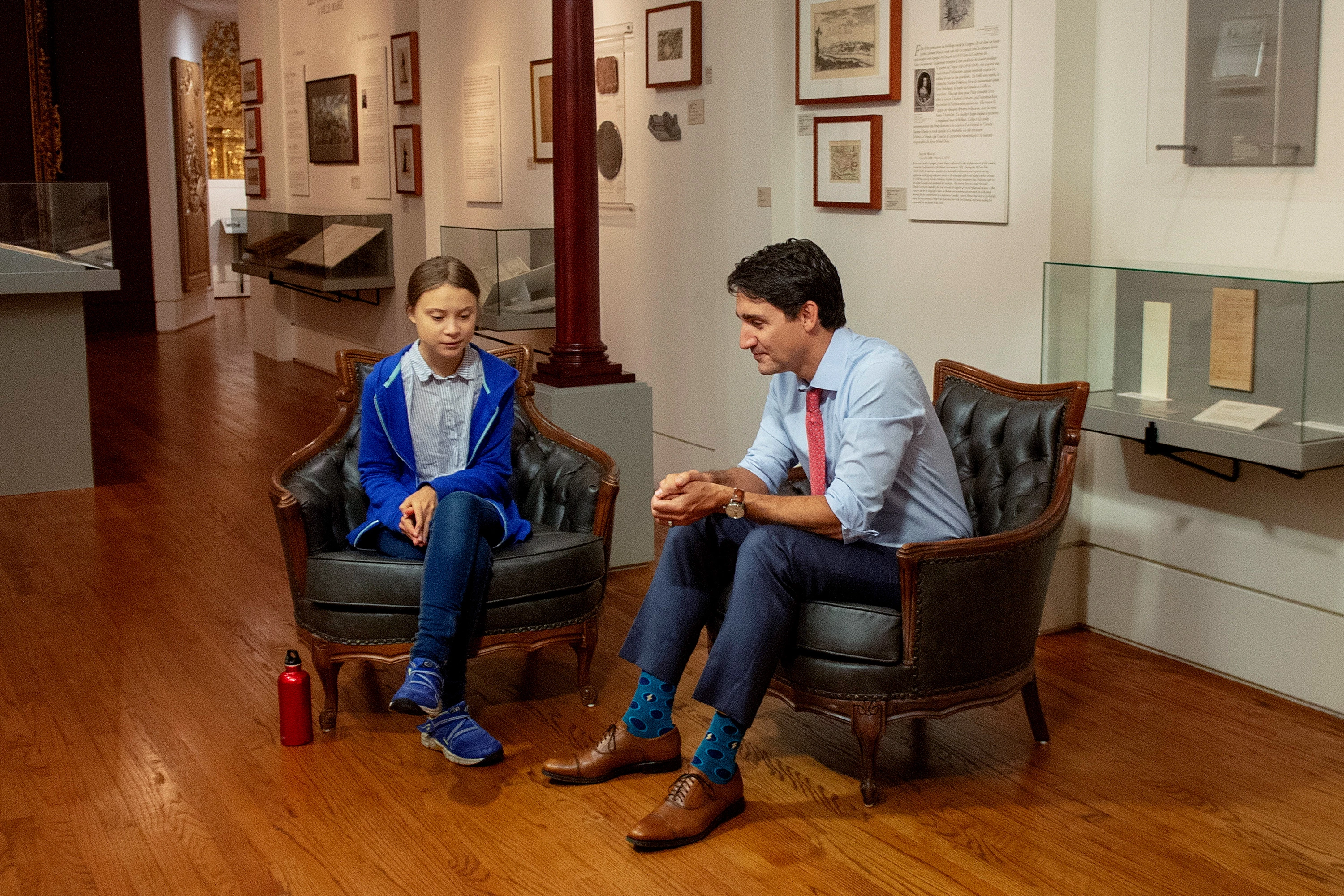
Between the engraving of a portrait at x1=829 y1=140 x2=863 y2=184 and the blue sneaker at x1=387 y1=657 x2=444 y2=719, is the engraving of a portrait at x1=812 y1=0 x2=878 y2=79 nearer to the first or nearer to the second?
the engraving of a portrait at x1=829 y1=140 x2=863 y2=184

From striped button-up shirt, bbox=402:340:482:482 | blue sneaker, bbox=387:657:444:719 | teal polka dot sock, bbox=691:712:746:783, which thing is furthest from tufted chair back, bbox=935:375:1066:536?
blue sneaker, bbox=387:657:444:719

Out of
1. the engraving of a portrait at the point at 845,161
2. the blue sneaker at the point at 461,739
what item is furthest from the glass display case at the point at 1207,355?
the blue sneaker at the point at 461,739

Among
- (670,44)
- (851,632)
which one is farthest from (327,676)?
(670,44)

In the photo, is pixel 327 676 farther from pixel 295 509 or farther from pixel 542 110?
pixel 542 110

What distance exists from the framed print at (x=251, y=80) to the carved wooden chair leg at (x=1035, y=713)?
10637 mm

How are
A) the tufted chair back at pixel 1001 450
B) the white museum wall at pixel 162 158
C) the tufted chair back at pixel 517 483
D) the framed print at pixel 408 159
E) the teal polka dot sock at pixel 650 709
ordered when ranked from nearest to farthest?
1. the teal polka dot sock at pixel 650 709
2. the tufted chair back at pixel 1001 450
3. the tufted chair back at pixel 517 483
4. the framed print at pixel 408 159
5. the white museum wall at pixel 162 158

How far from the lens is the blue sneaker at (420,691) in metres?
3.34

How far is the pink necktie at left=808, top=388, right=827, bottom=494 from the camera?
3.35 m

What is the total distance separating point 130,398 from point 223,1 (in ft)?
23.3

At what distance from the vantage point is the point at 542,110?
7.52 meters

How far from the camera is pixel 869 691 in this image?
320cm

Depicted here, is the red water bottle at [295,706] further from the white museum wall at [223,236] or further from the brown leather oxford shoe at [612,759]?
the white museum wall at [223,236]

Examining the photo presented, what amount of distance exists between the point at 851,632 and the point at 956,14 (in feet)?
8.27

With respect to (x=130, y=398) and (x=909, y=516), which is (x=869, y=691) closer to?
(x=909, y=516)
